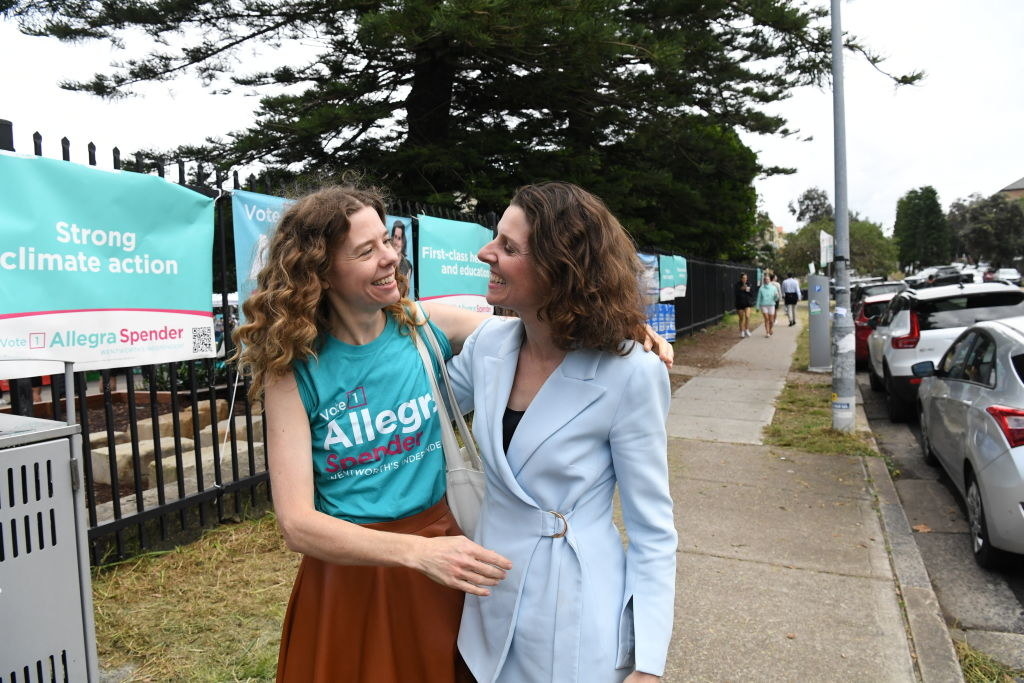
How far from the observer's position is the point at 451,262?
263 inches

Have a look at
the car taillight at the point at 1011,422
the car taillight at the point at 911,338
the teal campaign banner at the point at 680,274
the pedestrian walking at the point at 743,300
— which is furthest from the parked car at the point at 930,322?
the pedestrian walking at the point at 743,300

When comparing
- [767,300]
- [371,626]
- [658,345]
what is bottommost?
[371,626]

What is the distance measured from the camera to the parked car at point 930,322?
898 cm

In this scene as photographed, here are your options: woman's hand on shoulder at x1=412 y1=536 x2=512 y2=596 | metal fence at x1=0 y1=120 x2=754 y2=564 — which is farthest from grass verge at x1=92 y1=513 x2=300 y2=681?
woman's hand on shoulder at x1=412 y1=536 x2=512 y2=596

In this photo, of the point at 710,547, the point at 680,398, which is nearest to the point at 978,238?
the point at 680,398

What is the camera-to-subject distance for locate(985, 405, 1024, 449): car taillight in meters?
4.56

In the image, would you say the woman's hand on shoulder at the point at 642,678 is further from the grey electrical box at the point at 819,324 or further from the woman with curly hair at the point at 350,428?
the grey electrical box at the point at 819,324

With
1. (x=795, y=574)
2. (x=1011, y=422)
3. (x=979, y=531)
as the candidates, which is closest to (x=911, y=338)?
(x=979, y=531)

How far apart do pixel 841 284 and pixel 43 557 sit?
365 inches

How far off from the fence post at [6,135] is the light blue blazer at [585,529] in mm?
3085

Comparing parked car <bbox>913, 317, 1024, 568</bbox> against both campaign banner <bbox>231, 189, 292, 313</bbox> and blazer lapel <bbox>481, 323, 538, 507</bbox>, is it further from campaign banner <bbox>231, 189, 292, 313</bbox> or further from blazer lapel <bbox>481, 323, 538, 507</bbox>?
campaign banner <bbox>231, 189, 292, 313</bbox>

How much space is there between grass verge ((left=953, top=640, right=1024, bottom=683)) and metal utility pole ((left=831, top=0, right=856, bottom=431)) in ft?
16.6

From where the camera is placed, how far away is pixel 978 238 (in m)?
82.4

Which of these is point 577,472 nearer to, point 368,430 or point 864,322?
point 368,430
